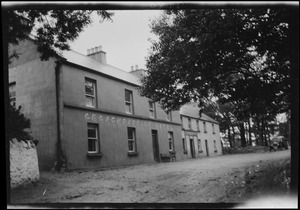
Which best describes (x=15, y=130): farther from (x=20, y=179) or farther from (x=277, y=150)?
(x=277, y=150)

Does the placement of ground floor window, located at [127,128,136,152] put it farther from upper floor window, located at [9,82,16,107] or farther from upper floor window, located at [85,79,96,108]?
upper floor window, located at [9,82,16,107]

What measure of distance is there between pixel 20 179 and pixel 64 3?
5.53m

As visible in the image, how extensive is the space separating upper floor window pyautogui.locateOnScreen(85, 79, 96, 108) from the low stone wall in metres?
8.19

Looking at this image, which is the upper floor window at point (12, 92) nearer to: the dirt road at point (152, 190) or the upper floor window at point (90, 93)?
the upper floor window at point (90, 93)

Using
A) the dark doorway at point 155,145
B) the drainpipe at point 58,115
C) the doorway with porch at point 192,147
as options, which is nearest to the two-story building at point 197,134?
the doorway with porch at point 192,147

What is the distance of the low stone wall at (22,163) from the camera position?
27.9ft

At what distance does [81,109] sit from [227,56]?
10.4 m

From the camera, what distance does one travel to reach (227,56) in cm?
841

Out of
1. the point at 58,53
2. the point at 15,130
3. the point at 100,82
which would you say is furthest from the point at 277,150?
the point at 100,82

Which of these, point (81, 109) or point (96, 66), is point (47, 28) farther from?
point (96, 66)

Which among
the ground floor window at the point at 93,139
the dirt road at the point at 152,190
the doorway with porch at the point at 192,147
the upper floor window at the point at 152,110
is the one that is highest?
the upper floor window at the point at 152,110

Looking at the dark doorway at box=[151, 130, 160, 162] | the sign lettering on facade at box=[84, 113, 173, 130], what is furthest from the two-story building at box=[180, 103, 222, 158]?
the sign lettering on facade at box=[84, 113, 173, 130]

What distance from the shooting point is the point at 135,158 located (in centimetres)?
1992

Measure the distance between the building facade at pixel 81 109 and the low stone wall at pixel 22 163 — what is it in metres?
4.42
